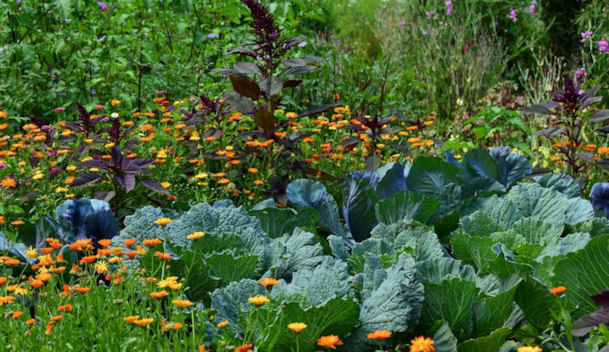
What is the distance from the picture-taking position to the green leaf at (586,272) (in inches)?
70.6

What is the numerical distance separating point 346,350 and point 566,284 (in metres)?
0.63

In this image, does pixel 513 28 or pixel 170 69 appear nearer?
pixel 170 69

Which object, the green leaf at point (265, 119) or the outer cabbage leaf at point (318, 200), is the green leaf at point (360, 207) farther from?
the green leaf at point (265, 119)

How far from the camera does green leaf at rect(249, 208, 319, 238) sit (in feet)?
7.91

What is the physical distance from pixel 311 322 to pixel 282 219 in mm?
747

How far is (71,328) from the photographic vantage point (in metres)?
1.75

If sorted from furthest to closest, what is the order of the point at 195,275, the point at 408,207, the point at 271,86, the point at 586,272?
the point at 271,86
the point at 408,207
the point at 195,275
the point at 586,272

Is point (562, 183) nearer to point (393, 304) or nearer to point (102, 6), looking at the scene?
point (393, 304)

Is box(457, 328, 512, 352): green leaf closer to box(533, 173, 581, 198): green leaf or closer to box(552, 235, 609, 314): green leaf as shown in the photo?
box(552, 235, 609, 314): green leaf

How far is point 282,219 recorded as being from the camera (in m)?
2.44

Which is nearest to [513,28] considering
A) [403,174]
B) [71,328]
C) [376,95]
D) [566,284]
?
[376,95]

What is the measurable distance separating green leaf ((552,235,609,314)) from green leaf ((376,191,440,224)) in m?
0.60

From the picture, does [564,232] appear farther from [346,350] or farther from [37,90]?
[37,90]

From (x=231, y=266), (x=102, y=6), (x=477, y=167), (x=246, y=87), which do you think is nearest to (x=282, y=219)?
(x=231, y=266)
